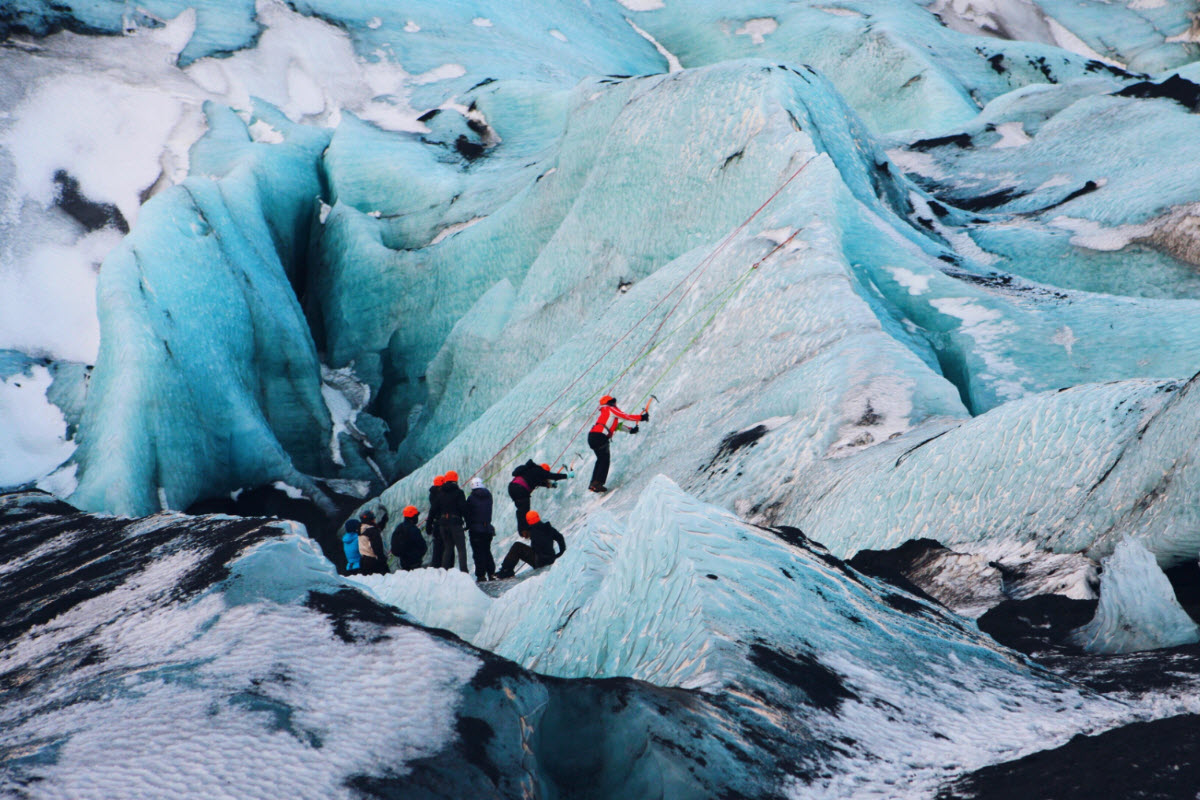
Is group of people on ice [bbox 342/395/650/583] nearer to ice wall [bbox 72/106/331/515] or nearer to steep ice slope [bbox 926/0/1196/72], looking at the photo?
ice wall [bbox 72/106/331/515]

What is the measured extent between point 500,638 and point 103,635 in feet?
5.78

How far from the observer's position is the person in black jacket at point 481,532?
821 cm

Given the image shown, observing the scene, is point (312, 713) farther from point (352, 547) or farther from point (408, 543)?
point (352, 547)

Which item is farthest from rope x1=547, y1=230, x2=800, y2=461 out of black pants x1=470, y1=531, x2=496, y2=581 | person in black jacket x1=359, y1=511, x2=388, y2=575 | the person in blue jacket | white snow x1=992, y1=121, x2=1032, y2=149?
white snow x1=992, y1=121, x2=1032, y2=149

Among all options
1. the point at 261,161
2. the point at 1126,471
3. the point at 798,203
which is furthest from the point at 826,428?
the point at 261,161

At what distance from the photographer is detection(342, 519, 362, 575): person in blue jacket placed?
8.91 metres

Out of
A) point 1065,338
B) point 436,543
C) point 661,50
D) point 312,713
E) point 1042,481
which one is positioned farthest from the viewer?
point 661,50

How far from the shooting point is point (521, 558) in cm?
816

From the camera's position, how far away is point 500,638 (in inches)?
175

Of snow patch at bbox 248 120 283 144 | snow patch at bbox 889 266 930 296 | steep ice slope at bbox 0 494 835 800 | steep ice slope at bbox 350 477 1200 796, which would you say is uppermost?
steep ice slope at bbox 0 494 835 800

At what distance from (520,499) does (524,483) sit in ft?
0.51

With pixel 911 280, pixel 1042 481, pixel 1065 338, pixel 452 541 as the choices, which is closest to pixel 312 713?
pixel 1042 481

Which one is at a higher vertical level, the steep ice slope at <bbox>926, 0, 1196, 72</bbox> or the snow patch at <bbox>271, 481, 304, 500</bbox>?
the steep ice slope at <bbox>926, 0, 1196, 72</bbox>

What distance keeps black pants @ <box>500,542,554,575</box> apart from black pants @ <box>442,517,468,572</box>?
2.18 ft
